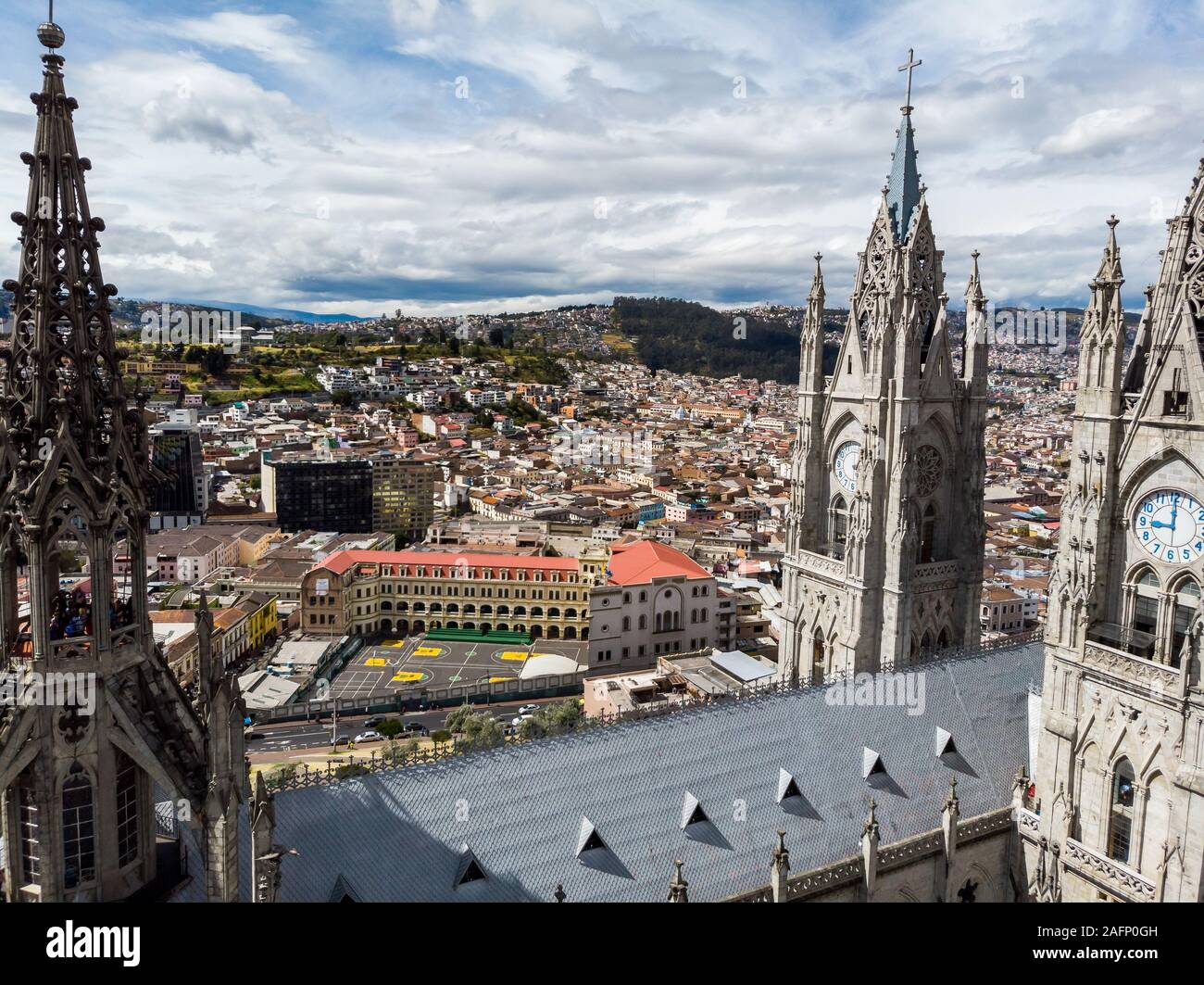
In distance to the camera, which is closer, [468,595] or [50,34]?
[50,34]

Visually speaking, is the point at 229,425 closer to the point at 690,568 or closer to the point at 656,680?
the point at 690,568

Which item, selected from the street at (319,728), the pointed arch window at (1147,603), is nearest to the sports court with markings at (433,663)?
the street at (319,728)

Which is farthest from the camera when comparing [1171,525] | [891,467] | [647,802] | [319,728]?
[319,728]

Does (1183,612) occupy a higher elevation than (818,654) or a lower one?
higher

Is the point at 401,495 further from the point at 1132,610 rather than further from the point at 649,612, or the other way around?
the point at 1132,610

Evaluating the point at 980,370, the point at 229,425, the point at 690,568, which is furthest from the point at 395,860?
the point at 229,425

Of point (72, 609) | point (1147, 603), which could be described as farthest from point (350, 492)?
point (72, 609)
